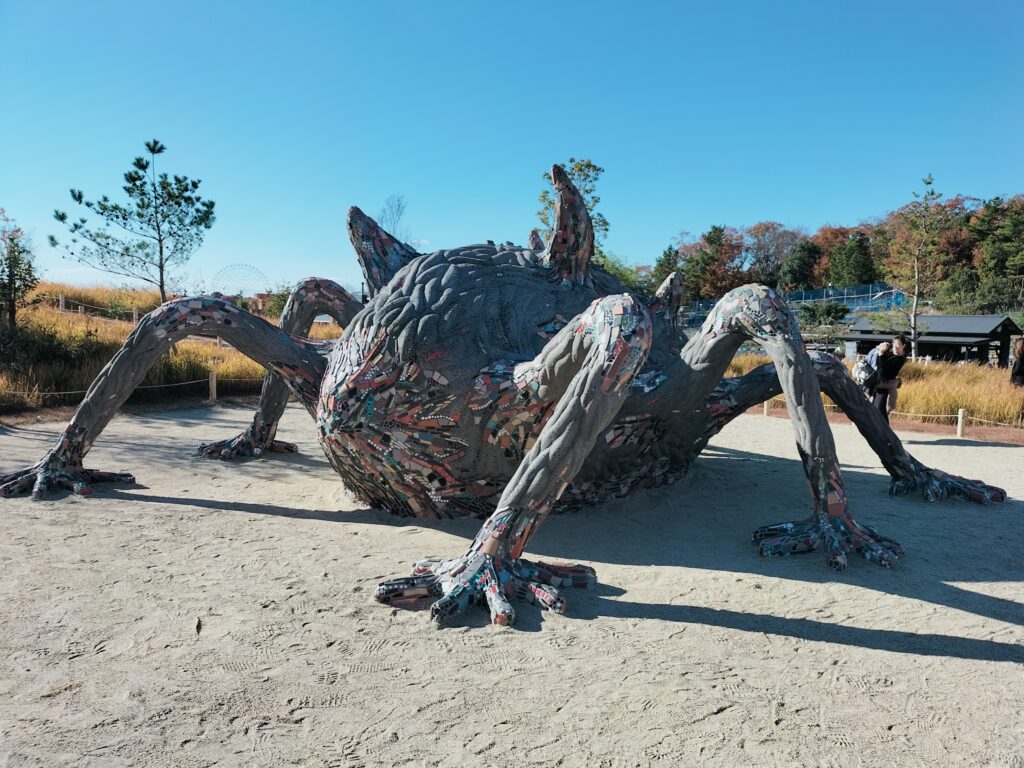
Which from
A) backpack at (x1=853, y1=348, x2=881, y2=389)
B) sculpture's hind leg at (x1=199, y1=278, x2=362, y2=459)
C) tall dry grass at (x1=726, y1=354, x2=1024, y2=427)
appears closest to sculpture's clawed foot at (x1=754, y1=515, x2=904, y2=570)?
sculpture's hind leg at (x1=199, y1=278, x2=362, y2=459)

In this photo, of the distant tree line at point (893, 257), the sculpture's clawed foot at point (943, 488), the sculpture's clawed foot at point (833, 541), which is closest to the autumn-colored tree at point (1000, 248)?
the distant tree line at point (893, 257)

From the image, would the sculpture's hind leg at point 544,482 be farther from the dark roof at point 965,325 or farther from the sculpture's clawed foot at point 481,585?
the dark roof at point 965,325

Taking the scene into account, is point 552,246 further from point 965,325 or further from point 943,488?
point 965,325

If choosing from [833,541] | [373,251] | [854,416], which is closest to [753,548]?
[833,541]

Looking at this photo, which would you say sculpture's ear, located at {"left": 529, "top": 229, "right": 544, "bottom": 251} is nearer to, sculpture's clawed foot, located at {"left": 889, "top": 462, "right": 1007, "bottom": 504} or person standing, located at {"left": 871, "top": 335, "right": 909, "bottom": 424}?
sculpture's clawed foot, located at {"left": 889, "top": 462, "right": 1007, "bottom": 504}

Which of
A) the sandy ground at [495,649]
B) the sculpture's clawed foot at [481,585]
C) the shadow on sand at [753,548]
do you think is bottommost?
the sandy ground at [495,649]

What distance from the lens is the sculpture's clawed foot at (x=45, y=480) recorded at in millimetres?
4703

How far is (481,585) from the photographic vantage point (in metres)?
2.91

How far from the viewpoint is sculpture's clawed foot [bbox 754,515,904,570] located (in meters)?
3.54

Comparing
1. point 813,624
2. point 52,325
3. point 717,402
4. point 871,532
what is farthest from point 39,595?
point 52,325

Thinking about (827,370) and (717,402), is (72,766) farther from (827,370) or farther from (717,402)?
(827,370)

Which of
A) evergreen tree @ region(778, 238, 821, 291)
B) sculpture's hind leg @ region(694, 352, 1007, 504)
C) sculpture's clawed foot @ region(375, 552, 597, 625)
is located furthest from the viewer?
evergreen tree @ region(778, 238, 821, 291)

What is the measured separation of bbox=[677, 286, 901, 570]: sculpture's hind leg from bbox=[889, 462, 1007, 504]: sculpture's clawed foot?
1.71 m

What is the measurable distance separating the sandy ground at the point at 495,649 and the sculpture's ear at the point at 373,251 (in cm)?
158
